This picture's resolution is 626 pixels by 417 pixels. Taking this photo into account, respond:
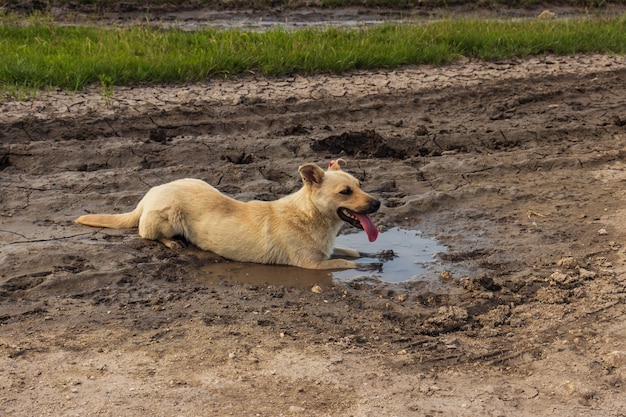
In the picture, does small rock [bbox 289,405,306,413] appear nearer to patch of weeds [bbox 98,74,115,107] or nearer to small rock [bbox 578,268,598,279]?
small rock [bbox 578,268,598,279]

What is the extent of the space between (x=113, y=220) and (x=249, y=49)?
17.5 ft

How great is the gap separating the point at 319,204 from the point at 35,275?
2.28m

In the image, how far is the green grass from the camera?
11141 mm

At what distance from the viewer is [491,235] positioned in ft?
26.1

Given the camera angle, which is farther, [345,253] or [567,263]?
[345,253]

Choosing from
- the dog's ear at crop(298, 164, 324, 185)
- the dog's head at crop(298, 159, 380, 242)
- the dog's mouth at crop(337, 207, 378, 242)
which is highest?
the dog's ear at crop(298, 164, 324, 185)

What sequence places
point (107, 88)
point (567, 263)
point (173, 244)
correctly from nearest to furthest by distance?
point (567, 263) < point (173, 244) < point (107, 88)

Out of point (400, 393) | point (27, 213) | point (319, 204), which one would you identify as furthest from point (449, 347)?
point (27, 213)

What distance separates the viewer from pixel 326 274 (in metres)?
7.22

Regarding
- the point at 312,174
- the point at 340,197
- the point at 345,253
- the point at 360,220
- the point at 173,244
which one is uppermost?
the point at 312,174

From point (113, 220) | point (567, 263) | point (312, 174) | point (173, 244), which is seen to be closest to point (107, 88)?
point (113, 220)

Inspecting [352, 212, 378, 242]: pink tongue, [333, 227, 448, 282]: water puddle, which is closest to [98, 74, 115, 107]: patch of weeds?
[333, 227, 448, 282]: water puddle

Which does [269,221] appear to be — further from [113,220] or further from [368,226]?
[113,220]

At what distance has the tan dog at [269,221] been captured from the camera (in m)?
7.32
